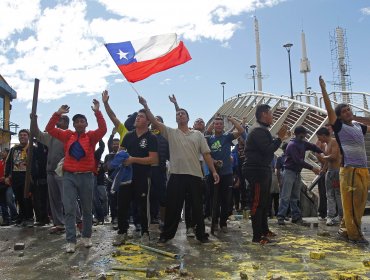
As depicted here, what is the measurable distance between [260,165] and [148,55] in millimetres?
2684

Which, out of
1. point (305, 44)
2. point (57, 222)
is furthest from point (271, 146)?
point (305, 44)

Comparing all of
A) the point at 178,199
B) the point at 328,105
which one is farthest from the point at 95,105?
the point at 328,105

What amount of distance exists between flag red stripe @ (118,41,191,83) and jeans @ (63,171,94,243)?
1856mm

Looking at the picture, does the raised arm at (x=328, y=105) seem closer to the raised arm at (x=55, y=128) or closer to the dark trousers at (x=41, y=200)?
the raised arm at (x=55, y=128)

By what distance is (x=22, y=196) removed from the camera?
7879 millimetres

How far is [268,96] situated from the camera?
26375mm

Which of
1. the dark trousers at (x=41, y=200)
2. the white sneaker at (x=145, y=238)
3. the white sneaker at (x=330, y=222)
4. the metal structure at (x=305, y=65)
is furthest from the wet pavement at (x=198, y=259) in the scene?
the metal structure at (x=305, y=65)

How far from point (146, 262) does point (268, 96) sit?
75.6 feet

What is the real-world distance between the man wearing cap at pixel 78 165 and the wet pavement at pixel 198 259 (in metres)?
0.35

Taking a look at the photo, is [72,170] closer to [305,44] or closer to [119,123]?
[119,123]

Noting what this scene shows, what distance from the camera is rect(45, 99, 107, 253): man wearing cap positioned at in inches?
208

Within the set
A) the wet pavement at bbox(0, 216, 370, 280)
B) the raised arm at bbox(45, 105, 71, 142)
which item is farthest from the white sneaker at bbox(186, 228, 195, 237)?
the raised arm at bbox(45, 105, 71, 142)

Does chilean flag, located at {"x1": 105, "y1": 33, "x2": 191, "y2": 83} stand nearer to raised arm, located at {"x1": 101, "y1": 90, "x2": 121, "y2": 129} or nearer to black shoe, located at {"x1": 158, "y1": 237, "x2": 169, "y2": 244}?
raised arm, located at {"x1": 101, "y1": 90, "x2": 121, "y2": 129}

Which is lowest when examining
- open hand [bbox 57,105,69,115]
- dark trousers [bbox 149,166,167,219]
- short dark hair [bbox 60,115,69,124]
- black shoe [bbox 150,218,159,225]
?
black shoe [bbox 150,218,159,225]
